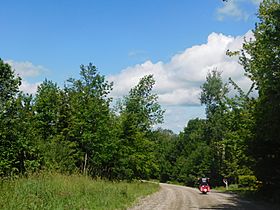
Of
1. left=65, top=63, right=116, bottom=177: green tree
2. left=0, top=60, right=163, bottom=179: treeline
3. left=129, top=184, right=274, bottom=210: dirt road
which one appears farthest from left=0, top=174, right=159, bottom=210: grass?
left=65, top=63, right=116, bottom=177: green tree

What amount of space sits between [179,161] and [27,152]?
246 ft

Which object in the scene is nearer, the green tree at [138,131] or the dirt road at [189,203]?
the dirt road at [189,203]

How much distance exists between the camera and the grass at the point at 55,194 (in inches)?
541

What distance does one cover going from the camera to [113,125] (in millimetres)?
41500

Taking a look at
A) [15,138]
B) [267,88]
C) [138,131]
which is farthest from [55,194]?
[138,131]

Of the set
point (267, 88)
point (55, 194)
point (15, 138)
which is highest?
point (267, 88)

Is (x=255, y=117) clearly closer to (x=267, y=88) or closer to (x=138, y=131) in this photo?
(x=267, y=88)

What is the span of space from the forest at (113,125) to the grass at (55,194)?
67.8 inches

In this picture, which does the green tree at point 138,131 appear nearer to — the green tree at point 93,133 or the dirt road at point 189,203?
Result: the green tree at point 93,133

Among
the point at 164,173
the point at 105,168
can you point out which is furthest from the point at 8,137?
the point at 164,173

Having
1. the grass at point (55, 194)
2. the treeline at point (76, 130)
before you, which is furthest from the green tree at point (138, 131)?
the grass at point (55, 194)

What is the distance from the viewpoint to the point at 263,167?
95.0ft

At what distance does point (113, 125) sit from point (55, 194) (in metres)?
25.0

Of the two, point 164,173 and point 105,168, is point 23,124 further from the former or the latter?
point 164,173
